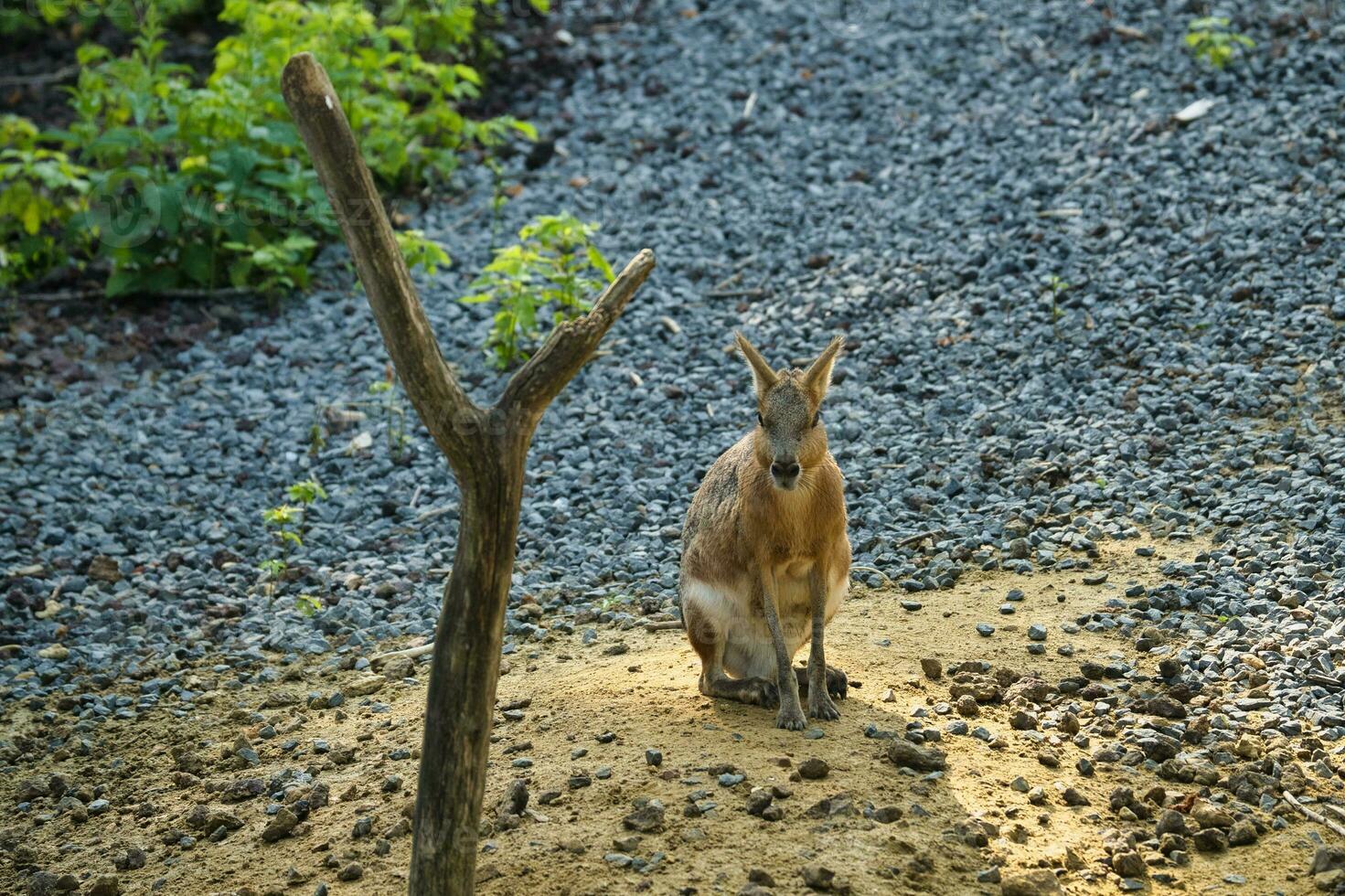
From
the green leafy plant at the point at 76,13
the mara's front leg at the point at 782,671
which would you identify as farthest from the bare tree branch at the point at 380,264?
the green leafy plant at the point at 76,13

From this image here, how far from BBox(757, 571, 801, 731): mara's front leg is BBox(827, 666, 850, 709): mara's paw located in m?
0.17

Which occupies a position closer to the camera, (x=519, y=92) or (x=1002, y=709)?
(x=1002, y=709)

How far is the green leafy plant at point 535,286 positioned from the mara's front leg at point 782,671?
3955 millimetres

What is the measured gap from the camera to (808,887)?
4.74 meters

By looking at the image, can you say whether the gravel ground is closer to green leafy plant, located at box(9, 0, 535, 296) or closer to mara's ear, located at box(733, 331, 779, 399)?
green leafy plant, located at box(9, 0, 535, 296)

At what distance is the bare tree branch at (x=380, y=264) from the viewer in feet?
14.1

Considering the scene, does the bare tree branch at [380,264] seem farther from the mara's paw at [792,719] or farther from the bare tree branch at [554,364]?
the mara's paw at [792,719]

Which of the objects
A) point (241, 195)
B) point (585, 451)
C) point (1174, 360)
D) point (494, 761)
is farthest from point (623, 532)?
point (241, 195)

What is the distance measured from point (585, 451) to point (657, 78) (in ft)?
17.1

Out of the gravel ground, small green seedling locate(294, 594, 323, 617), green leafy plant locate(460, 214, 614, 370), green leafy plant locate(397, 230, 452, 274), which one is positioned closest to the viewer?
the gravel ground

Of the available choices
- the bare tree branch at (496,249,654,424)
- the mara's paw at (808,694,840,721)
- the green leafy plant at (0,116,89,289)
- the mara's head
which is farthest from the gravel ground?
the bare tree branch at (496,249,654,424)

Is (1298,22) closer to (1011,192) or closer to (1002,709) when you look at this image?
(1011,192)

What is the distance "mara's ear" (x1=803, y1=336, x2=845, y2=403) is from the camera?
5.69 metres

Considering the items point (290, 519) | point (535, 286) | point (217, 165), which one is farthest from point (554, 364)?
point (217, 165)
